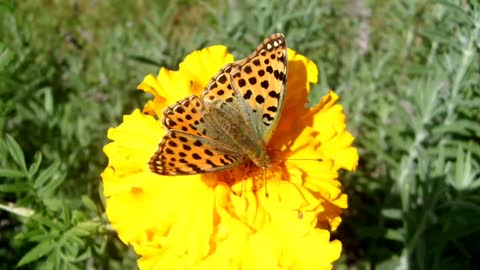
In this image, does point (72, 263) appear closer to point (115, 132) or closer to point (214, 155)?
point (115, 132)

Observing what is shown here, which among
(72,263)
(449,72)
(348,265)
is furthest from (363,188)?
(72,263)

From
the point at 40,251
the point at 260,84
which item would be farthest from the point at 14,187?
the point at 260,84

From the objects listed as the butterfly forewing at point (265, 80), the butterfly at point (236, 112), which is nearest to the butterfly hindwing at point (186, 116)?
the butterfly at point (236, 112)

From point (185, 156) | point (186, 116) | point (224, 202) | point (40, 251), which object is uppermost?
point (186, 116)

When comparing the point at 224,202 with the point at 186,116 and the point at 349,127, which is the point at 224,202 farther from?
the point at 349,127

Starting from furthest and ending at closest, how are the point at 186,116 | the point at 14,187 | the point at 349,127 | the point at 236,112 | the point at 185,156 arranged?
the point at 349,127, the point at 14,187, the point at 236,112, the point at 186,116, the point at 185,156

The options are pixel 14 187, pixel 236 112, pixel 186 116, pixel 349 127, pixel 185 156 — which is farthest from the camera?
pixel 349 127
